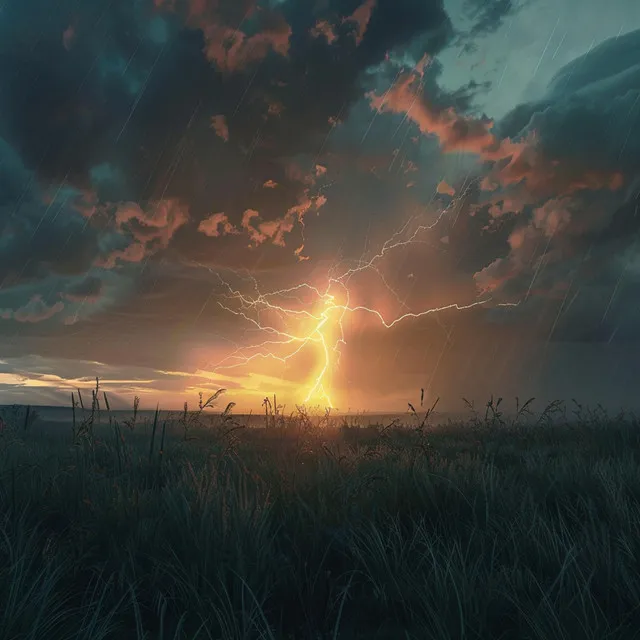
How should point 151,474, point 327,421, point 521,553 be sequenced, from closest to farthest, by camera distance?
point 521,553
point 151,474
point 327,421

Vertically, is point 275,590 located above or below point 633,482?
below

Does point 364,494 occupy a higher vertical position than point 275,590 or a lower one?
higher

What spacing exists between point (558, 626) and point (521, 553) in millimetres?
865

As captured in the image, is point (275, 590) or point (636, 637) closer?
point (636, 637)

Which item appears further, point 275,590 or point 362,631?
point 275,590

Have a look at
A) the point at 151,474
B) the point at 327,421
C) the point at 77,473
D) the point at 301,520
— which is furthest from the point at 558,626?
the point at 327,421

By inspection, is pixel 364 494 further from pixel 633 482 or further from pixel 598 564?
pixel 633 482

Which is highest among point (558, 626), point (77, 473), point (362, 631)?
point (77, 473)

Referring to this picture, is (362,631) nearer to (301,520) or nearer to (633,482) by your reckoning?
(301,520)

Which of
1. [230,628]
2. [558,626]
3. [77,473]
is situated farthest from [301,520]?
[77,473]

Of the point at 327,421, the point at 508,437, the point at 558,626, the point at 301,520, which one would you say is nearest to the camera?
the point at 558,626

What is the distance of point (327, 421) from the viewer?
39.7 ft

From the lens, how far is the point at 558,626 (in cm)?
187

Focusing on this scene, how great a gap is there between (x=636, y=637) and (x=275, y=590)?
1.52m
